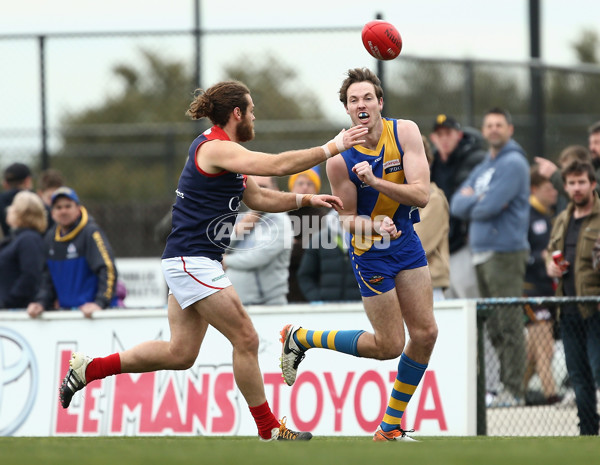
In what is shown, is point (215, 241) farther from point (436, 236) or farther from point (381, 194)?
point (436, 236)

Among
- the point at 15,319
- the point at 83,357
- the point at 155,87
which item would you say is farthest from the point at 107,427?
the point at 155,87

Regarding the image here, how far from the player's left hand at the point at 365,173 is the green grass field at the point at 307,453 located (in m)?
1.64

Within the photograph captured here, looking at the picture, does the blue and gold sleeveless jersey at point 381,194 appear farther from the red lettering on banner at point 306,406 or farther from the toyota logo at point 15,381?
Result: the toyota logo at point 15,381

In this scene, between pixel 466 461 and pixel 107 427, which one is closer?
pixel 466 461

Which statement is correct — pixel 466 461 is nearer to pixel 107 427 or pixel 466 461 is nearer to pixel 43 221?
pixel 107 427

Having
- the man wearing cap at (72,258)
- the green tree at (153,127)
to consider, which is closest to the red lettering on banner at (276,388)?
the man wearing cap at (72,258)

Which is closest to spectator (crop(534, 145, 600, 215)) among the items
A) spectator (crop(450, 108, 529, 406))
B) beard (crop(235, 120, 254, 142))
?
spectator (crop(450, 108, 529, 406))

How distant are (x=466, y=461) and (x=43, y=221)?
6.57 meters

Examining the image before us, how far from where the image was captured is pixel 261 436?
7.02 m

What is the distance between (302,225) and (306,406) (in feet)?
6.69

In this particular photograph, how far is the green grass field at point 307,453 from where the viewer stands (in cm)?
507

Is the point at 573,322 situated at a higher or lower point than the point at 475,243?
lower

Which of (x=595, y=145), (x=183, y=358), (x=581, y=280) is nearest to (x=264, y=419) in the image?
(x=183, y=358)

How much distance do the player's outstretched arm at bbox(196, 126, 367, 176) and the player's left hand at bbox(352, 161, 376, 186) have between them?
0.16m
